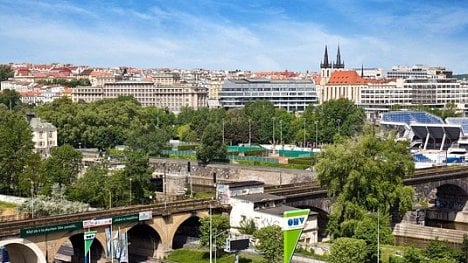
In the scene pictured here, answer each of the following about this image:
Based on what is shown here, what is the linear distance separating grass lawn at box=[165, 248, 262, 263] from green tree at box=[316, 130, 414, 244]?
8197mm

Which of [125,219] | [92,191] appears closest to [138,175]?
[92,191]

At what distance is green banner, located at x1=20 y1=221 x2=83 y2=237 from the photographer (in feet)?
130

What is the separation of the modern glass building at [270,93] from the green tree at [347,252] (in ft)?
386

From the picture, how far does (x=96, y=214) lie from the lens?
149 feet

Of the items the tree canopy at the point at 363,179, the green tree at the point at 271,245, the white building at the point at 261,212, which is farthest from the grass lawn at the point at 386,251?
the green tree at the point at 271,245

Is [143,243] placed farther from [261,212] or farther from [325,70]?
[325,70]

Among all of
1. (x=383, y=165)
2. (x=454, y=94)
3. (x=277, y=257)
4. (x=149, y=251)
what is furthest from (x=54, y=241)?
(x=454, y=94)

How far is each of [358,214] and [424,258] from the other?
36.0ft

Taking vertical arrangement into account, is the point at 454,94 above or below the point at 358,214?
above

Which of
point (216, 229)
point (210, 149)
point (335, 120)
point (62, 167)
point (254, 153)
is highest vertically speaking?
point (335, 120)

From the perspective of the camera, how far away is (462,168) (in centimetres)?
7200

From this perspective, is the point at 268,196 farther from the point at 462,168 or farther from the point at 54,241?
the point at 462,168

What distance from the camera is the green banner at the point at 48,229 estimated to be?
39.6 metres

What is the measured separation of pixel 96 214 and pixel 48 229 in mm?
5330
